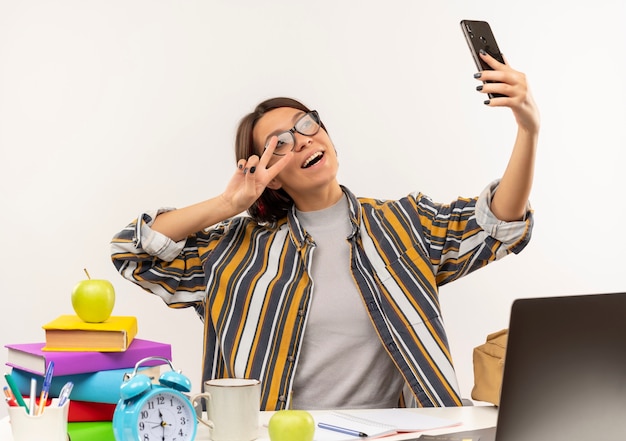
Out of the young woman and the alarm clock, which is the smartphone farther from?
the alarm clock

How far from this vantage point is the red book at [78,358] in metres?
1.53

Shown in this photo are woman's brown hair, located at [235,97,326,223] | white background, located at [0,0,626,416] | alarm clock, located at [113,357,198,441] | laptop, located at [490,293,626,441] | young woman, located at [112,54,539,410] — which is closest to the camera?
laptop, located at [490,293,626,441]

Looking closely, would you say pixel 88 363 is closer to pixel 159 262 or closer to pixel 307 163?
pixel 159 262

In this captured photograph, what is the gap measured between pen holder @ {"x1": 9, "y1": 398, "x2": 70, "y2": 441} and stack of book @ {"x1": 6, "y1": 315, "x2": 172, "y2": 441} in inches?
4.3

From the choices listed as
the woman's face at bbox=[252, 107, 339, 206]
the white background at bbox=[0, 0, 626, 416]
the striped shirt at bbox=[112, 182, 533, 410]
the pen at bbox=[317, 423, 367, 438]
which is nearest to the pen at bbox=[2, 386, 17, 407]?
the pen at bbox=[317, 423, 367, 438]

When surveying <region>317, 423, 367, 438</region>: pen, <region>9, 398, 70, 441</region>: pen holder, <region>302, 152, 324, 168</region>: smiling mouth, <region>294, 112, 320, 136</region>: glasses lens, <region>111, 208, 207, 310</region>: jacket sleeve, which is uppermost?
<region>294, 112, 320, 136</region>: glasses lens

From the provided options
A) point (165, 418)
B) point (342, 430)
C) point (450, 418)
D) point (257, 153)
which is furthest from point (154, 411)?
point (257, 153)

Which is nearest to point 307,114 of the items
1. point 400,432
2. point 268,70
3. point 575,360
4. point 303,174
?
point 303,174

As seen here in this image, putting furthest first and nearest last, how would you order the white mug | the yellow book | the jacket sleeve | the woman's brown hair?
the woman's brown hair < the jacket sleeve < the yellow book < the white mug

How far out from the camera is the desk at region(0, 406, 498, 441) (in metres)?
1.50

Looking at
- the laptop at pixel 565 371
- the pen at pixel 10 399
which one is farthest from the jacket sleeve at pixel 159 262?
the laptop at pixel 565 371

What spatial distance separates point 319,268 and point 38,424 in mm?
991

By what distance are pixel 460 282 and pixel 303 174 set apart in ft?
3.38

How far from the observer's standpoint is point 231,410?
4.73 ft
